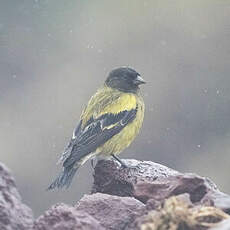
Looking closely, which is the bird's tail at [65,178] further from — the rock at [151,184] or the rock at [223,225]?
the rock at [223,225]

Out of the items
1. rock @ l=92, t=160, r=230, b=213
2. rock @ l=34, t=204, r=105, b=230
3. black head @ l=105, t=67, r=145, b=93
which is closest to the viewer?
rock @ l=34, t=204, r=105, b=230

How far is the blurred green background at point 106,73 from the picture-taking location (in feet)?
87.4

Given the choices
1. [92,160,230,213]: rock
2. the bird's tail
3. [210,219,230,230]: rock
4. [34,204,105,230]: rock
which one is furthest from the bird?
[210,219,230,230]: rock

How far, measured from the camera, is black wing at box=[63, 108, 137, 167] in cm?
855

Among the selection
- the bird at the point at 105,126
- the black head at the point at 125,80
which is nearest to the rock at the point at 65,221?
the bird at the point at 105,126

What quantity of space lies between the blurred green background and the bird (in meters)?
13.7

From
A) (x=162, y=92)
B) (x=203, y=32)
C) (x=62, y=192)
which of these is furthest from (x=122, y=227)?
Answer: (x=203, y=32)

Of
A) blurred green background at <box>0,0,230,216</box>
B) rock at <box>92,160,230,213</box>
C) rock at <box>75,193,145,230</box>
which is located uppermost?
blurred green background at <box>0,0,230,216</box>

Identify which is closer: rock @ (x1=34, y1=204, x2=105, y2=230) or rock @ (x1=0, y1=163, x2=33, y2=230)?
rock @ (x1=34, y1=204, x2=105, y2=230)

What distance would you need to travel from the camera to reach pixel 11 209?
4.95 m

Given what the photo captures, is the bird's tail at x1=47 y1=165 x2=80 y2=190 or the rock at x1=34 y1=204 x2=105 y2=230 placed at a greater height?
the bird's tail at x1=47 y1=165 x2=80 y2=190

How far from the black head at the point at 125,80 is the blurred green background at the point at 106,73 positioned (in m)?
13.4

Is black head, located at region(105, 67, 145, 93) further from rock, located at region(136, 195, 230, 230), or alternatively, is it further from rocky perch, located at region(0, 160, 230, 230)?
rock, located at region(136, 195, 230, 230)

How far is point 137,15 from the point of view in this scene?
35594 millimetres
